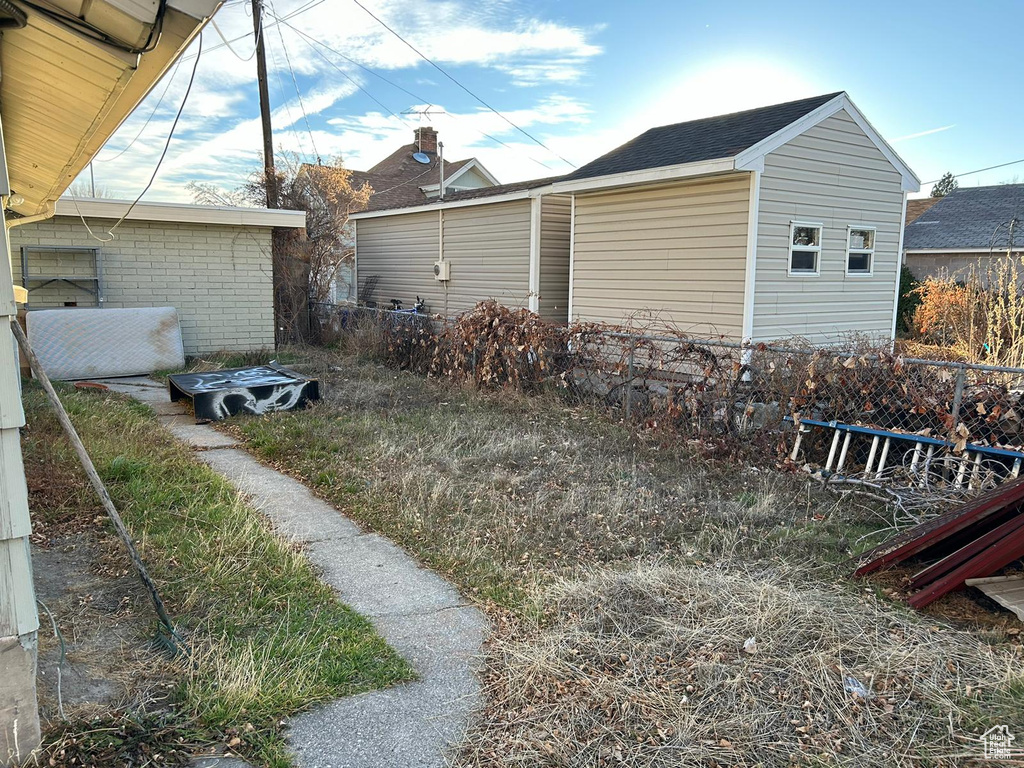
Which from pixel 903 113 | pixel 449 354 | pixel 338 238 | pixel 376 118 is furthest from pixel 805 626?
pixel 376 118

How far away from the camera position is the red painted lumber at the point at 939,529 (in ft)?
11.6

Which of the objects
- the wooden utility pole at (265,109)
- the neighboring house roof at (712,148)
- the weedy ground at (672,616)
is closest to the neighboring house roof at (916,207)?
the neighboring house roof at (712,148)

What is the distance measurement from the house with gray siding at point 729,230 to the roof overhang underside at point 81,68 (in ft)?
23.0

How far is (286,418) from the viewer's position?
296 inches

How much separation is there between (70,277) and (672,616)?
11278 millimetres

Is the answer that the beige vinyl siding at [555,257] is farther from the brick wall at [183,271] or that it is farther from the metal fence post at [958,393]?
the metal fence post at [958,393]

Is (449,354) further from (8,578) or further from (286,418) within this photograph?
(8,578)

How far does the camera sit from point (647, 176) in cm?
930

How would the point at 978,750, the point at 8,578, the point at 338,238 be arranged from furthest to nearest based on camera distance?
1. the point at 338,238
2. the point at 978,750
3. the point at 8,578

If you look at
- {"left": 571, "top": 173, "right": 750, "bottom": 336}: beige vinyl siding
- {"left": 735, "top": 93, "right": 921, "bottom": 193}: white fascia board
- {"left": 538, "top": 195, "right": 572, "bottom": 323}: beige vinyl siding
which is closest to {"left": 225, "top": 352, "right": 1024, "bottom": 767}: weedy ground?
{"left": 571, "top": 173, "right": 750, "bottom": 336}: beige vinyl siding

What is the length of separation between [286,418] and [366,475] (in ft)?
7.72

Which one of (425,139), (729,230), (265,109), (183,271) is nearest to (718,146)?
(729,230)

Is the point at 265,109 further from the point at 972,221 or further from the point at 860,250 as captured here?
the point at 972,221

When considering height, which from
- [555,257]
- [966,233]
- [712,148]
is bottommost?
[555,257]
